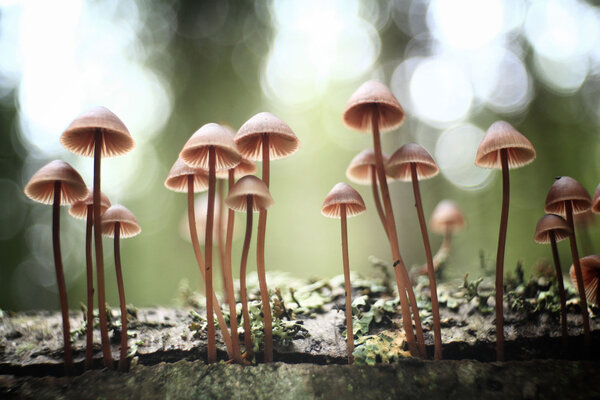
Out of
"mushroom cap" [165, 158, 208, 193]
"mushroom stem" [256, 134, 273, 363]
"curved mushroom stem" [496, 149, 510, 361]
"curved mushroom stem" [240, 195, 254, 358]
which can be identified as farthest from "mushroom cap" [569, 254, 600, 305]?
"mushroom cap" [165, 158, 208, 193]

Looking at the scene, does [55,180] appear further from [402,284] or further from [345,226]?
[402,284]

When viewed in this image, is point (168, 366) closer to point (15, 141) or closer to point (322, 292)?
point (322, 292)

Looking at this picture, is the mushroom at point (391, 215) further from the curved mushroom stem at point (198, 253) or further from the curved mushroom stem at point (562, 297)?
the curved mushroom stem at point (198, 253)

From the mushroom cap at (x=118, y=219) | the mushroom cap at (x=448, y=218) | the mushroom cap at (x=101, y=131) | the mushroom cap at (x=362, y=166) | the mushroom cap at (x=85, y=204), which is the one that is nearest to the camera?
the mushroom cap at (x=101, y=131)

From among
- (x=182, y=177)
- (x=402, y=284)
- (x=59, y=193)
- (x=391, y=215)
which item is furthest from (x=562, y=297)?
(x=59, y=193)

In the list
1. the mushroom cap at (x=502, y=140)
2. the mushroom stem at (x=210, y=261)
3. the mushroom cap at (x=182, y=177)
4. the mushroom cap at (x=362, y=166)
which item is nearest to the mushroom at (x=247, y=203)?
the mushroom stem at (x=210, y=261)
